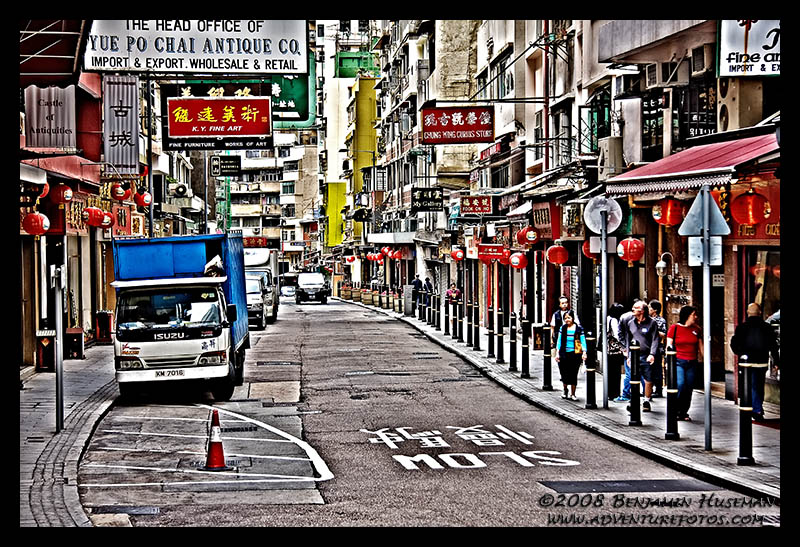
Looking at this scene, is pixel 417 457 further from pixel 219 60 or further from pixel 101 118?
pixel 101 118

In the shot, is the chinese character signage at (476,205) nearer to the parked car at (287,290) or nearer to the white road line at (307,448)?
the white road line at (307,448)

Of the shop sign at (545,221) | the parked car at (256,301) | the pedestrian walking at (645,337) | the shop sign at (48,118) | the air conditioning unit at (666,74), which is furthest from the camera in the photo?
the parked car at (256,301)

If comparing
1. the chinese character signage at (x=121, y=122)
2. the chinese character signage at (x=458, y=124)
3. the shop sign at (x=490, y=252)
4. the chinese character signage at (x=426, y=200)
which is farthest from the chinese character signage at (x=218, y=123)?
the chinese character signage at (x=426, y=200)

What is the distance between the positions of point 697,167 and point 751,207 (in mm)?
977

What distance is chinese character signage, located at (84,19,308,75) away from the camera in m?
15.1

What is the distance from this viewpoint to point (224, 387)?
72.2 feet

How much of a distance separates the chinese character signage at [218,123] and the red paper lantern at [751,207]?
9.92 metres

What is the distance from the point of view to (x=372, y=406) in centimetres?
2067

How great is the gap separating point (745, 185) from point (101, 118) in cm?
2021

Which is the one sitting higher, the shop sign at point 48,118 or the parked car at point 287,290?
the shop sign at point 48,118

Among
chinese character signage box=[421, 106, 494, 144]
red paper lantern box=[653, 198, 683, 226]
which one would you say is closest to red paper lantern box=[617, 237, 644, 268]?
red paper lantern box=[653, 198, 683, 226]

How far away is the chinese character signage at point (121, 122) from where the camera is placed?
1320 inches

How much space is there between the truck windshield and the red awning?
24.6ft

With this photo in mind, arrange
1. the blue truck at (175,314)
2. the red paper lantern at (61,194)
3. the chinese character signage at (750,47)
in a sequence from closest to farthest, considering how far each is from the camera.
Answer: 1. the chinese character signage at (750,47)
2. the blue truck at (175,314)
3. the red paper lantern at (61,194)
